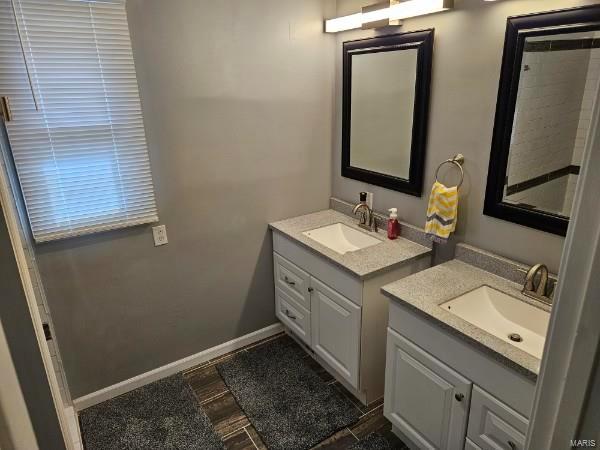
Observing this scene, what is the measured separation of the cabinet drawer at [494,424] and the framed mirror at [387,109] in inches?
44.5

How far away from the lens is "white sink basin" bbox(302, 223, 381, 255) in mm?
2461

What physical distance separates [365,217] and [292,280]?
617 millimetres

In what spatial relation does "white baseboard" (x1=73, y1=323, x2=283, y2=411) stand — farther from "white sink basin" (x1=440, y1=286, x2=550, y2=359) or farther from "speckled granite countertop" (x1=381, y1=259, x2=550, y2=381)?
"white sink basin" (x1=440, y1=286, x2=550, y2=359)

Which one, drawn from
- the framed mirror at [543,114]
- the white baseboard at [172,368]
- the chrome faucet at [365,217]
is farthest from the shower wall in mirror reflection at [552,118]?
the white baseboard at [172,368]

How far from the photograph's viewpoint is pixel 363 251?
2180mm

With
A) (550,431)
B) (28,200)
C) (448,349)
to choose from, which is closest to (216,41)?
(28,200)

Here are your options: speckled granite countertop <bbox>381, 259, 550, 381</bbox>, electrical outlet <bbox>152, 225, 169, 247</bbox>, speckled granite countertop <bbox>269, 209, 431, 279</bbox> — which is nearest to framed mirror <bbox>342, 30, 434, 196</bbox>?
speckled granite countertop <bbox>269, 209, 431, 279</bbox>

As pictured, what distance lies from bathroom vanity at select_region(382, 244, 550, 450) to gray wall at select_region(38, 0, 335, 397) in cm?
113

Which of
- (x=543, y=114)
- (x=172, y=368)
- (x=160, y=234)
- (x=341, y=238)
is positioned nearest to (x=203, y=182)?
(x=160, y=234)

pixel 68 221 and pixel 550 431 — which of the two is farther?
pixel 68 221

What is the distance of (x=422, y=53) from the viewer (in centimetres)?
201

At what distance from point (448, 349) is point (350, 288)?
59 centimetres

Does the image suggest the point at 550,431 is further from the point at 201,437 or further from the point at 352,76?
the point at 352,76

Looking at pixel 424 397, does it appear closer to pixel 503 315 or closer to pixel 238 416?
pixel 503 315
